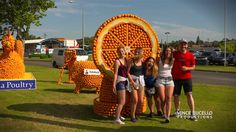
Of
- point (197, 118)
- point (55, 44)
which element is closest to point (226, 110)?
point (197, 118)

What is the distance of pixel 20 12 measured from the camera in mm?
14320

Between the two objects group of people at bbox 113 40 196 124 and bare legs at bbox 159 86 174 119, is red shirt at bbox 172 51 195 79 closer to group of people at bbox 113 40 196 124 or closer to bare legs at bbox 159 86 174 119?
group of people at bbox 113 40 196 124

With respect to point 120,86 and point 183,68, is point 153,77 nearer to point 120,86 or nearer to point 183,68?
point 183,68

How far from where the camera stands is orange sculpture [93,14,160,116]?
7.68 metres

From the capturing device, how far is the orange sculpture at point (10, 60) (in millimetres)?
8008

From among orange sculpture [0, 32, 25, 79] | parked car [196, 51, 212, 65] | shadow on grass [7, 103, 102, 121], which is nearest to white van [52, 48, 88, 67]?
parked car [196, 51, 212, 65]

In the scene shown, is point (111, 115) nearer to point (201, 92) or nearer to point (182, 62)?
point (182, 62)

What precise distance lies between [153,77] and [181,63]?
0.67 metres

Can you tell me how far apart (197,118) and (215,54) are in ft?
99.1

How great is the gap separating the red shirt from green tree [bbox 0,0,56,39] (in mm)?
6262

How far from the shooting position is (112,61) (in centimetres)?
780

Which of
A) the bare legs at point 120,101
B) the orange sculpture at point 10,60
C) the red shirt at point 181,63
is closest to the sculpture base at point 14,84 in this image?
the bare legs at point 120,101

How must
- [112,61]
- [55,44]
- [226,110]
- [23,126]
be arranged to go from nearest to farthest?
1. [23,126]
2. [112,61]
3. [226,110]
4. [55,44]

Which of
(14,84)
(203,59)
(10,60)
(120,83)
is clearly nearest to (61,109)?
(10,60)
